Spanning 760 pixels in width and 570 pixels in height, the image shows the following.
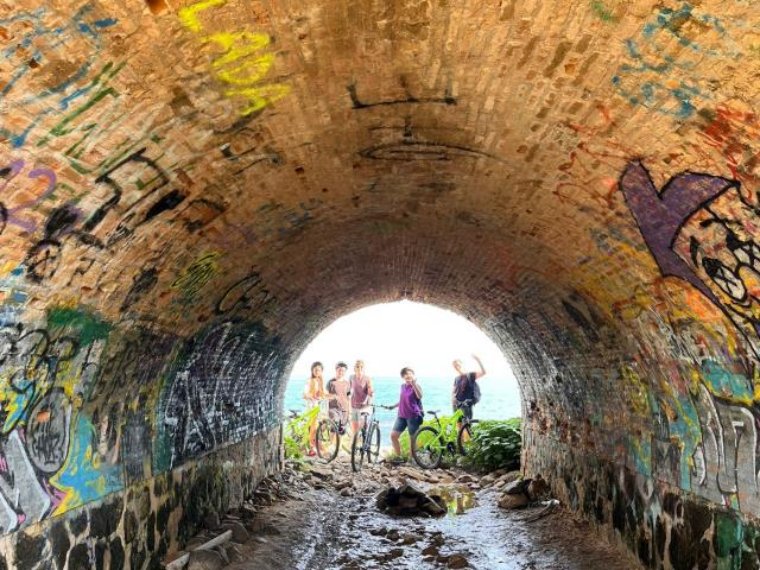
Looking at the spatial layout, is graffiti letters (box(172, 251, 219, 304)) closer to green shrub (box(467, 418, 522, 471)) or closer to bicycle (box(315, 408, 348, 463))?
green shrub (box(467, 418, 522, 471))

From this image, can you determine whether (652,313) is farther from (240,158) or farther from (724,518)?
(240,158)

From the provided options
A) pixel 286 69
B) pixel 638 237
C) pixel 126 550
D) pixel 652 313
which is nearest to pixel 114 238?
pixel 286 69

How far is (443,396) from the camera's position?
8331 cm

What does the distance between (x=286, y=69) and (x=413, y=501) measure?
9.25 meters

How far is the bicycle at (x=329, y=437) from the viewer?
17734 mm

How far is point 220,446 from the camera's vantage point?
33.1 ft

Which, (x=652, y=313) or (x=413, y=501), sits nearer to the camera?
(x=652, y=313)

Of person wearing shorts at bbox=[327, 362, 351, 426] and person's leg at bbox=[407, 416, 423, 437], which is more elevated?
person wearing shorts at bbox=[327, 362, 351, 426]

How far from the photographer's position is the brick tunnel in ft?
11.6

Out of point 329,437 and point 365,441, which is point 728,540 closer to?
point 365,441

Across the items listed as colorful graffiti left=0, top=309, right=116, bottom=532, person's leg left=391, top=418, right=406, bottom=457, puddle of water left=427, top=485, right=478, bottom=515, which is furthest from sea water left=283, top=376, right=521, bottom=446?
colorful graffiti left=0, top=309, right=116, bottom=532

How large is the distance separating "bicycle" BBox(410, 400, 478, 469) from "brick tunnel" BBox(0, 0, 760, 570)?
26.5 ft

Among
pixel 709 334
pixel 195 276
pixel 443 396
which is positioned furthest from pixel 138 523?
pixel 443 396

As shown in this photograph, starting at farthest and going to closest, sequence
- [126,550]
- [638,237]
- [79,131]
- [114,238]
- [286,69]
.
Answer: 1. [126,550]
2. [638,237]
3. [114,238]
4. [286,69]
5. [79,131]
